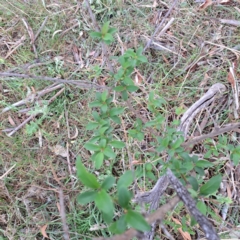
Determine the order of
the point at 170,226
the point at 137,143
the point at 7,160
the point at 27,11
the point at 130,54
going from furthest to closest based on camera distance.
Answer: the point at 27,11
the point at 7,160
the point at 137,143
the point at 170,226
the point at 130,54

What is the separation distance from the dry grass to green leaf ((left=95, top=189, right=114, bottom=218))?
0.94 meters

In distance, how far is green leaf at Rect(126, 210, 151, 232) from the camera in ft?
2.40

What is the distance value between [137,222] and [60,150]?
1.28m

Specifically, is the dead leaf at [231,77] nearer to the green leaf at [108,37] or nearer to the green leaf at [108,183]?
the green leaf at [108,37]

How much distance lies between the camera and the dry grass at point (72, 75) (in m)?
1.88

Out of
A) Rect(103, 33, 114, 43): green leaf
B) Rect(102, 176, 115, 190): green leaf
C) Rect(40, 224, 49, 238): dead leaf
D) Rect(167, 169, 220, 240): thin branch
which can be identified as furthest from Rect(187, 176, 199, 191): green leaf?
Rect(40, 224, 49, 238): dead leaf

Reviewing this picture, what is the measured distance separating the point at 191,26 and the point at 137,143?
85cm

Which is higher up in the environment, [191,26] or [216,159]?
[191,26]

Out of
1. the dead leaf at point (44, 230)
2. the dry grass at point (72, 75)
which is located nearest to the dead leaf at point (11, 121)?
the dry grass at point (72, 75)

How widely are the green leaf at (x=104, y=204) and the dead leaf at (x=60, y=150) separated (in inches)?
45.3

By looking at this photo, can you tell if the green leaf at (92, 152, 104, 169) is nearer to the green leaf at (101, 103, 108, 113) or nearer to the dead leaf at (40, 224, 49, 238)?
the green leaf at (101, 103, 108, 113)

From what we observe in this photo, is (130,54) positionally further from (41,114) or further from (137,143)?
(41,114)

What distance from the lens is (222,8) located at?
6.62 feet

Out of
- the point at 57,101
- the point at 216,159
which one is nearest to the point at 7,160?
the point at 57,101
